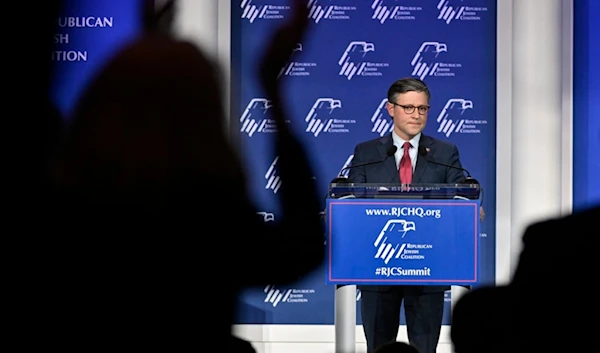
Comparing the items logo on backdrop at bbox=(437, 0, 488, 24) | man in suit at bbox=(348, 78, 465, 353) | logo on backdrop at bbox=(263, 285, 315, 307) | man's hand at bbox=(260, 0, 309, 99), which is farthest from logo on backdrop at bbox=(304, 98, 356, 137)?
man's hand at bbox=(260, 0, 309, 99)

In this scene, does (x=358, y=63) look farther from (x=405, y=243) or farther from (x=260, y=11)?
(x=405, y=243)

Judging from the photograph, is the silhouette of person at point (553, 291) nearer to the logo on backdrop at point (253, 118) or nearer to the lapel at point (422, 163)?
the lapel at point (422, 163)

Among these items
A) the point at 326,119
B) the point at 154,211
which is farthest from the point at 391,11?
the point at 154,211

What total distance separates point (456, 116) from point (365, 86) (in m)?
0.69

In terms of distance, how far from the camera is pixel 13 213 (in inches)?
33.3

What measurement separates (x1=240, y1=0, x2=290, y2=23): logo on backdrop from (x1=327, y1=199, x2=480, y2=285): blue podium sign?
9.57 feet

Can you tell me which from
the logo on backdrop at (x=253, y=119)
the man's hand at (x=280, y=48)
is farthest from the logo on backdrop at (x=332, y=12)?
the man's hand at (x=280, y=48)

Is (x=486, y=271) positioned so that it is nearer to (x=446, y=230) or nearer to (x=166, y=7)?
(x=446, y=230)

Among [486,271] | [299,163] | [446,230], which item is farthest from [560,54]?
[299,163]

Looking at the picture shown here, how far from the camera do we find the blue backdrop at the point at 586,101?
6266 millimetres

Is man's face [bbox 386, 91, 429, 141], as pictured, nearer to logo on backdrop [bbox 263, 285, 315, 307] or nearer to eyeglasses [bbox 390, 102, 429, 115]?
eyeglasses [bbox 390, 102, 429, 115]

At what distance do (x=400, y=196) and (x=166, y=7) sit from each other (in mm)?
3100

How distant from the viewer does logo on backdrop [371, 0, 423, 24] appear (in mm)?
6453

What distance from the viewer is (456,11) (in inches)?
253
